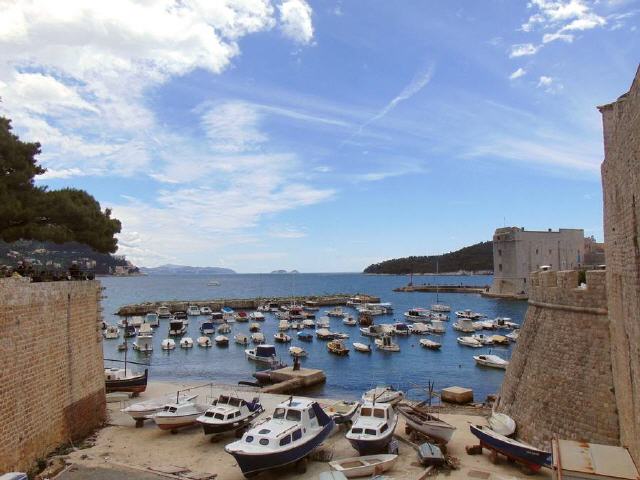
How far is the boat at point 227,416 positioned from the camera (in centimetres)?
1705

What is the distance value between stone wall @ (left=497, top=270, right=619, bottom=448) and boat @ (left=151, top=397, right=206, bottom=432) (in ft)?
35.6

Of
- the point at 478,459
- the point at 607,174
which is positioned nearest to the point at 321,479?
the point at 478,459

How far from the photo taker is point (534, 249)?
85.8 m

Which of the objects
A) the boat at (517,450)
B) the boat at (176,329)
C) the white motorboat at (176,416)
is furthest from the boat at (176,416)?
the boat at (176,329)

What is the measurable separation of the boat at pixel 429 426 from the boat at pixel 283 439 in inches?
108

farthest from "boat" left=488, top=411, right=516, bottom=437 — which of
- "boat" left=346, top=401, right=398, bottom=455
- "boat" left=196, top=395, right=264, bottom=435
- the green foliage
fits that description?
the green foliage

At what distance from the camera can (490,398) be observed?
78.3 feet

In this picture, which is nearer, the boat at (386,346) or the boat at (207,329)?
the boat at (386,346)

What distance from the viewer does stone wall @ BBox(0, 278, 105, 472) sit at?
13.1 meters

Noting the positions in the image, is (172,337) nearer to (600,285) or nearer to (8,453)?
(8,453)

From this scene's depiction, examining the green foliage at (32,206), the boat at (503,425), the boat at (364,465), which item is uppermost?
the green foliage at (32,206)

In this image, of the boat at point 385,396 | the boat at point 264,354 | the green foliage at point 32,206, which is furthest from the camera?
the boat at point 264,354

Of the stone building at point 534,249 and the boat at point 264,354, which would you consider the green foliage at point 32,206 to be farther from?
the stone building at point 534,249

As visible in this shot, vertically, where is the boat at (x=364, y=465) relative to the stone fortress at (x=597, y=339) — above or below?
below
